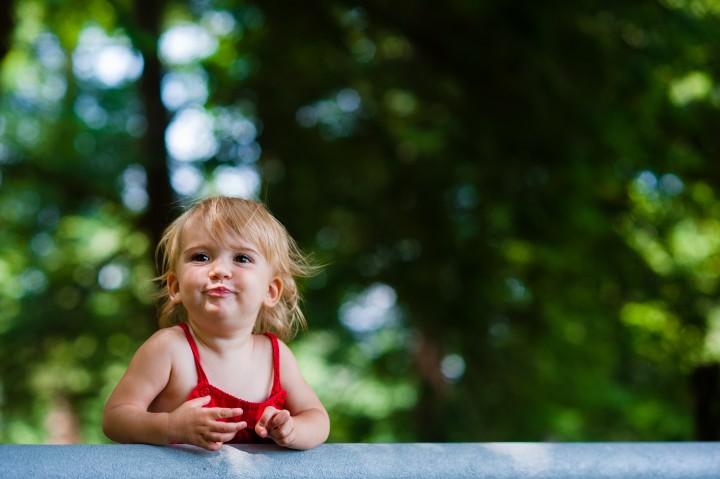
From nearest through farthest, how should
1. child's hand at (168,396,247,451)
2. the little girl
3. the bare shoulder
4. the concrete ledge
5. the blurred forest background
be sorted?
the concrete ledge, child's hand at (168,396,247,451), the little girl, the bare shoulder, the blurred forest background

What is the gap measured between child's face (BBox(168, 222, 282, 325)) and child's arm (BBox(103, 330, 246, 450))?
107 mm

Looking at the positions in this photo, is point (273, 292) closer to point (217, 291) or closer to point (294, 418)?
point (217, 291)

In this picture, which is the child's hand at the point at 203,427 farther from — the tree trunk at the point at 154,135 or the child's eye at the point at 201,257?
the tree trunk at the point at 154,135

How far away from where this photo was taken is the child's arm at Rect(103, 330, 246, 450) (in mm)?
1591

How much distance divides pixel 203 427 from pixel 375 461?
1.17 ft

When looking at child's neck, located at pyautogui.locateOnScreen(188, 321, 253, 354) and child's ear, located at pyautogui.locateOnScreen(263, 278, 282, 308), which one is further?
child's ear, located at pyautogui.locateOnScreen(263, 278, 282, 308)

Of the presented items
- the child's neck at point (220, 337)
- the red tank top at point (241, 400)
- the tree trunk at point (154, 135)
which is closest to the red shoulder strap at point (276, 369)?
the red tank top at point (241, 400)

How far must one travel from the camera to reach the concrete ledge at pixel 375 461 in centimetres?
147

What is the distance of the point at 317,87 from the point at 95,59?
14.1ft

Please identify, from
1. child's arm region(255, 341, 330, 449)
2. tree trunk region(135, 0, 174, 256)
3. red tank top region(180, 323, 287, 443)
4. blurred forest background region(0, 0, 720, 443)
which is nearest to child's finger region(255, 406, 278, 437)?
child's arm region(255, 341, 330, 449)

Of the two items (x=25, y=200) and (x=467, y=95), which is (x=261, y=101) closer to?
(x=467, y=95)

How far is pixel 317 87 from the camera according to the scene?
23.0ft

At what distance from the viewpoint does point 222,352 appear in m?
1.87

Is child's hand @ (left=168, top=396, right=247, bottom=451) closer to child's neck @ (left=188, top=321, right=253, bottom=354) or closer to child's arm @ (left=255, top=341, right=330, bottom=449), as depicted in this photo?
child's arm @ (left=255, top=341, right=330, bottom=449)
